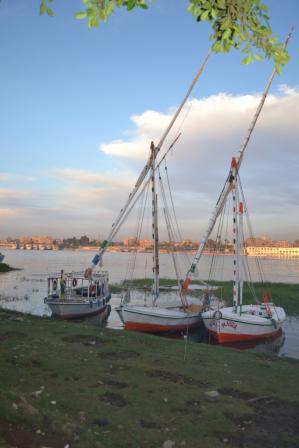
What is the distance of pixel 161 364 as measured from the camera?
1437cm

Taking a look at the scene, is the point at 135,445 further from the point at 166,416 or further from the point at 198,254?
the point at 198,254

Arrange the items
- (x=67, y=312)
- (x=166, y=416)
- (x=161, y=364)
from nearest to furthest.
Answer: (x=166, y=416)
(x=161, y=364)
(x=67, y=312)

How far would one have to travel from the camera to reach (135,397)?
422 inches

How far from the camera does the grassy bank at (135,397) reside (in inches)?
330

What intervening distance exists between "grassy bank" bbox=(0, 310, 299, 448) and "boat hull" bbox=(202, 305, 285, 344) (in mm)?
8773

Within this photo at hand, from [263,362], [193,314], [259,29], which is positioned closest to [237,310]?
[193,314]

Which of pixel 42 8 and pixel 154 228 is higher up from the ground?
pixel 42 8

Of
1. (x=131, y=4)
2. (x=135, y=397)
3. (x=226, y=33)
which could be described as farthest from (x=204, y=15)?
(x=135, y=397)

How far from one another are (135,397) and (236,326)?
1685cm

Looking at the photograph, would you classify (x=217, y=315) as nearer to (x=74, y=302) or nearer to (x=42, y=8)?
(x=74, y=302)

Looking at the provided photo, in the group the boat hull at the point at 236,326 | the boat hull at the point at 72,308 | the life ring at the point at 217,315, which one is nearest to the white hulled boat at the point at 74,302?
the boat hull at the point at 72,308

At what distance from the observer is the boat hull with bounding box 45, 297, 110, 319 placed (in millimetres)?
32469

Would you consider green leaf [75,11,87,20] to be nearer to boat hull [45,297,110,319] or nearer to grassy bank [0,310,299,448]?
grassy bank [0,310,299,448]

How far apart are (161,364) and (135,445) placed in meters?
6.28
